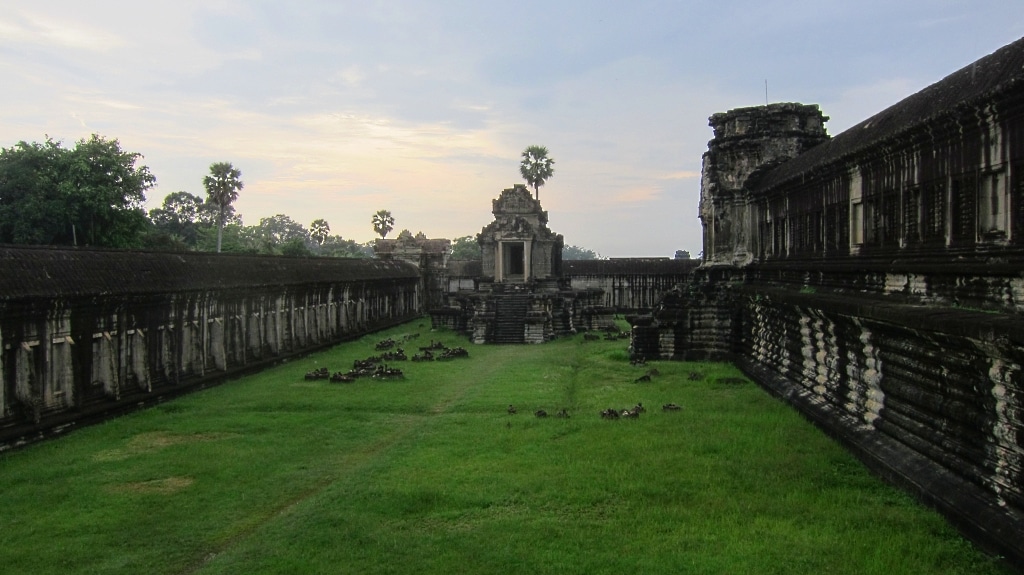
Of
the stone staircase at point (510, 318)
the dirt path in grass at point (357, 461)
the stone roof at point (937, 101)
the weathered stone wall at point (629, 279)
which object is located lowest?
the dirt path in grass at point (357, 461)

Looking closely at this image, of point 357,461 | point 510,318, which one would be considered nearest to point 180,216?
point 510,318

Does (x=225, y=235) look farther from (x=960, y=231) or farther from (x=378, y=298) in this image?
(x=960, y=231)

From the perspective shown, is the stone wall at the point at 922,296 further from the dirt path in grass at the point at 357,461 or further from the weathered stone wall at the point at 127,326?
Result: the weathered stone wall at the point at 127,326

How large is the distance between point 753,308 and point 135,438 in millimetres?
14896

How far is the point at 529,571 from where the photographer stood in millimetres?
7316

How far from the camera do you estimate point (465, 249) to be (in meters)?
105

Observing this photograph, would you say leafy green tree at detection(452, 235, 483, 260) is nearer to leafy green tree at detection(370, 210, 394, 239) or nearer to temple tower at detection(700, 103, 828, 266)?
leafy green tree at detection(370, 210, 394, 239)

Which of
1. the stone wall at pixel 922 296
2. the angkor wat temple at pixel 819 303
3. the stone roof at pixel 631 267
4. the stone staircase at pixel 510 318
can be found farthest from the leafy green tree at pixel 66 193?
the stone wall at pixel 922 296

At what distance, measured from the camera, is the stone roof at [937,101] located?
326 inches

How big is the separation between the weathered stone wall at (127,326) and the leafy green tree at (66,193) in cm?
1758

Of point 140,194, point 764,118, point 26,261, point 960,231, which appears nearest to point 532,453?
point 960,231

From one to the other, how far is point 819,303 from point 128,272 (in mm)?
14641

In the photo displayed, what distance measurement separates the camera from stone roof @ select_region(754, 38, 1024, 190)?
8281mm

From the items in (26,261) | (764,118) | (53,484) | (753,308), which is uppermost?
(764,118)
